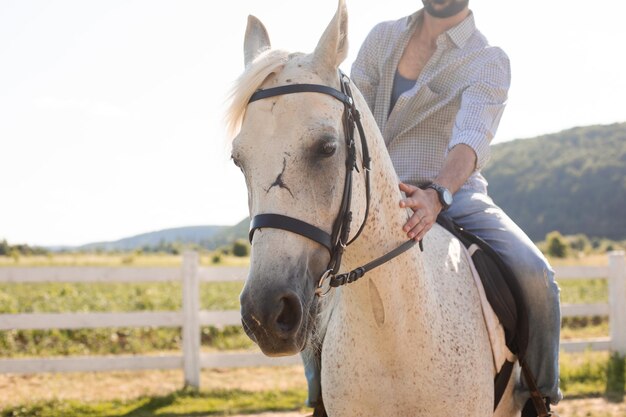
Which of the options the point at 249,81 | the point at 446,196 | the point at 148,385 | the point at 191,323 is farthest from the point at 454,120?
the point at 148,385

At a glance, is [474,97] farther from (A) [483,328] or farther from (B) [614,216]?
(B) [614,216]

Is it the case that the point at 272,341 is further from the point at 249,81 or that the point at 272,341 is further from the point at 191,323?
the point at 191,323

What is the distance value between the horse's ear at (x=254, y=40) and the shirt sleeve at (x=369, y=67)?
Result: 0.96m

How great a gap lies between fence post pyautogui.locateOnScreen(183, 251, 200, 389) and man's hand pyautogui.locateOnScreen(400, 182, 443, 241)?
18.8ft

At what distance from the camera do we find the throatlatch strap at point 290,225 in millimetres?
1769

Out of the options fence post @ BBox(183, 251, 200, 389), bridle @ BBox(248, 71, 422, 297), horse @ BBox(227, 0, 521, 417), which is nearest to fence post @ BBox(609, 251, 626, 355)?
fence post @ BBox(183, 251, 200, 389)

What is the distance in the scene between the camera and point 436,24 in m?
3.31

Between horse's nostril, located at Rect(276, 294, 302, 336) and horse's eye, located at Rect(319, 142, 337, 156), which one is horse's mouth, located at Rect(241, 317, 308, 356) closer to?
horse's nostril, located at Rect(276, 294, 302, 336)

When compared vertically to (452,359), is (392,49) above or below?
above

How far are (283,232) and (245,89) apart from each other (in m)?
0.52

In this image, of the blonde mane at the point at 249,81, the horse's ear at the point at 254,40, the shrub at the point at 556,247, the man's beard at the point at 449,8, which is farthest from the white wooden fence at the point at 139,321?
the shrub at the point at 556,247

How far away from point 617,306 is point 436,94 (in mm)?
7353

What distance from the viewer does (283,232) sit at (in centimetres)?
177

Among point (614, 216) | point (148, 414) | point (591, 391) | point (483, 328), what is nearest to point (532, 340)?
point (483, 328)
